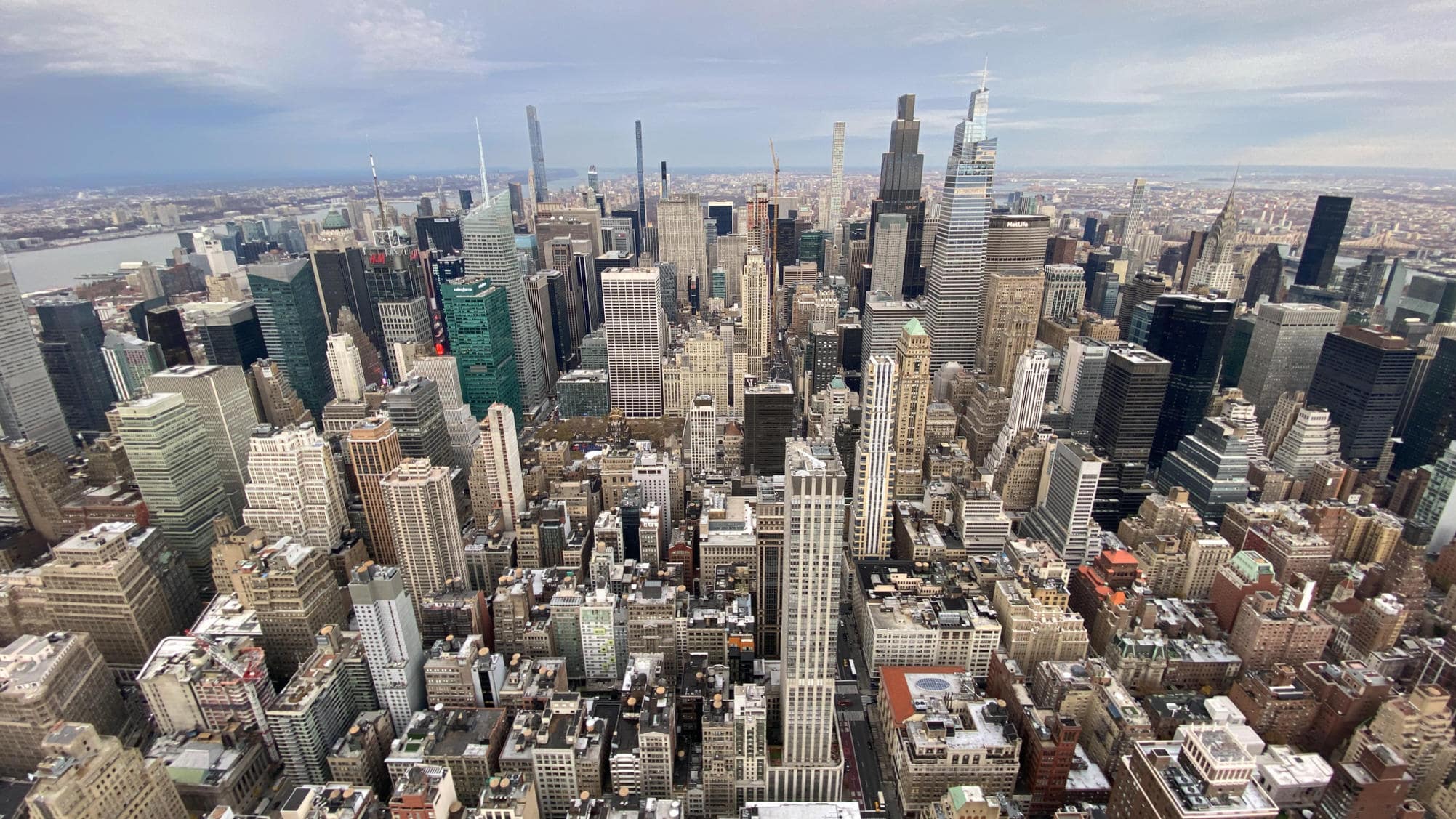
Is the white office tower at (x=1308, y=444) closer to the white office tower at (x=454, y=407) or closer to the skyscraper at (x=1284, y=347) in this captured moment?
the skyscraper at (x=1284, y=347)

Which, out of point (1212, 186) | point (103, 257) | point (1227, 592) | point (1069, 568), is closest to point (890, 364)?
point (1069, 568)

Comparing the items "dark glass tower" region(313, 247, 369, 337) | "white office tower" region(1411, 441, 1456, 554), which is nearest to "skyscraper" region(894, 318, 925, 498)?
"white office tower" region(1411, 441, 1456, 554)

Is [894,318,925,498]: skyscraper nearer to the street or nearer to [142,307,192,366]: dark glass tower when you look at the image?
the street

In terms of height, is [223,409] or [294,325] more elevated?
[294,325]

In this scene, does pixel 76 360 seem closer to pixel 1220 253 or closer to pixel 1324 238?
pixel 1324 238

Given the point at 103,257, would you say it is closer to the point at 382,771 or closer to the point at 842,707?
the point at 382,771

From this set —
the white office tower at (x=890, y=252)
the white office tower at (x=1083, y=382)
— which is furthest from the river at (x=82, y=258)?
the white office tower at (x=1083, y=382)

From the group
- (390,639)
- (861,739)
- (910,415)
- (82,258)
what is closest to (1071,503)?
(910,415)
